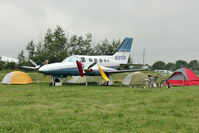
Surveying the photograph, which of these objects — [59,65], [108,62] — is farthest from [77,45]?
[59,65]

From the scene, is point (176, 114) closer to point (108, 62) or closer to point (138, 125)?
A: point (138, 125)

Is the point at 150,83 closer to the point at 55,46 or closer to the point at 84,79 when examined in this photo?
the point at 84,79

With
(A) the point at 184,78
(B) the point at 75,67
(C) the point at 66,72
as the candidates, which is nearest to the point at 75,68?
(B) the point at 75,67

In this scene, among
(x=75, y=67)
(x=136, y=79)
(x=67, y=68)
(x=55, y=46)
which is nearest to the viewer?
(x=136, y=79)

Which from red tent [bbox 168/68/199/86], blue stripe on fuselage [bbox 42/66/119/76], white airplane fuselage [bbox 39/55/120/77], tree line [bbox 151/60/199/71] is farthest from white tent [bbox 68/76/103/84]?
tree line [bbox 151/60/199/71]

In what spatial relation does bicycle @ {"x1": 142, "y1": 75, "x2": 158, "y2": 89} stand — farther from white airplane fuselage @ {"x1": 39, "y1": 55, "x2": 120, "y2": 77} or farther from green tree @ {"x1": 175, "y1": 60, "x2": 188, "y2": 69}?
green tree @ {"x1": 175, "y1": 60, "x2": 188, "y2": 69}

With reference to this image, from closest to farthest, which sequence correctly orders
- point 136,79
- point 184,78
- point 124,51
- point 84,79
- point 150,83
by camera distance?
1. point 150,83
2. point 136,79
3. point 184,78
4. point 84,79
5. point 124,51

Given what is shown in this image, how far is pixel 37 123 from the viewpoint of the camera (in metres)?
4.88

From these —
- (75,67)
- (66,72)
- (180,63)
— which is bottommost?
(66,72)

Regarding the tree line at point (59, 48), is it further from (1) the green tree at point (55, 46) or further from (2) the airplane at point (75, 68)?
(2) the airplane at point (75, 68)

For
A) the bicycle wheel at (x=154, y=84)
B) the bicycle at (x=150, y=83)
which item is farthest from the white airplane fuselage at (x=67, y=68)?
the bicycle wheel at (x=154, y=84)

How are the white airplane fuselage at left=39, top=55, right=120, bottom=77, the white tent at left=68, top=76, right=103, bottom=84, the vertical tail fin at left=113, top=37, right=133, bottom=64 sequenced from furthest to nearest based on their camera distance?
the vertical tail fin at left=113, top=37, right=133, bottom=64 → the white tent at left=68, top=76, right=103, bottom=84 → the white airplane fuselage at left=39, top=55, right=120, bottom=77

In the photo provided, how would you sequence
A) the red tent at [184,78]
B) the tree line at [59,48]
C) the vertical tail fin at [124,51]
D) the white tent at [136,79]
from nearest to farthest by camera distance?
1. the white tent at [136,79]
2. the red tent at [184,78]
3. the vertical tail fin at [124,51]
4. the tree line at [59,48]

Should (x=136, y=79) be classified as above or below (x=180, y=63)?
below
